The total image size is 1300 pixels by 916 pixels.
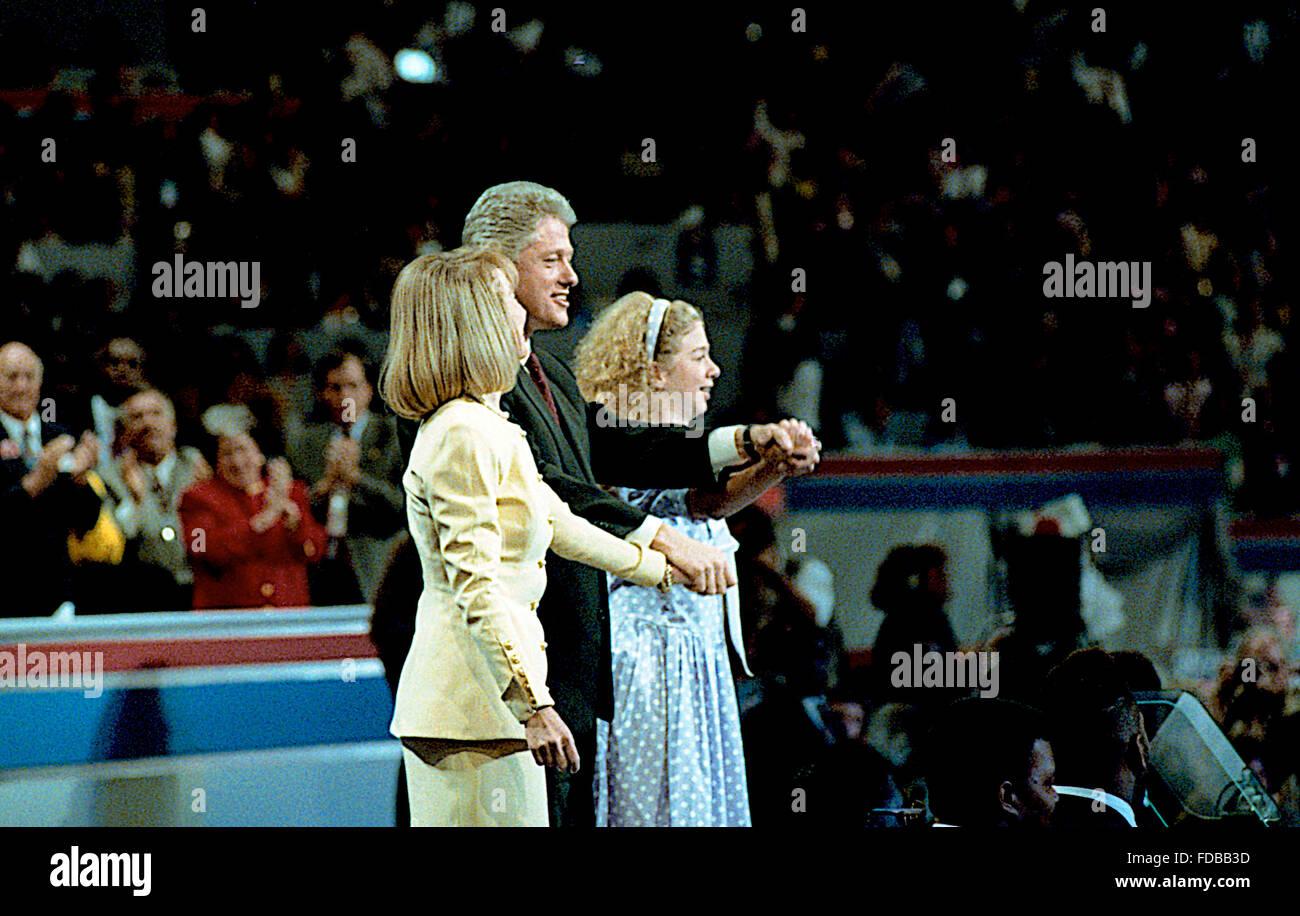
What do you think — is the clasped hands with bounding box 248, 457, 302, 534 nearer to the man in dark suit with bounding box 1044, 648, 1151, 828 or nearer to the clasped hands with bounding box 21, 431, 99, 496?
the clasped hands with bounding box 21, 431, 99, 496

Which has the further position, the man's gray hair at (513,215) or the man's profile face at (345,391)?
the man's profile face at (345,391)

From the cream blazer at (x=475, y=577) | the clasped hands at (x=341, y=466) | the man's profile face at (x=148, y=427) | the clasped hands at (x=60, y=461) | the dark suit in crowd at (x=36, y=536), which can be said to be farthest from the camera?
the clasped hands at (x=341, y=466)

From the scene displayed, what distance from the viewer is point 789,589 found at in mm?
4285

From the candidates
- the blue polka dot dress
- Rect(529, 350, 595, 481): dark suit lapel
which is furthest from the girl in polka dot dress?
Rect(529, 350, 595, 481): dark suit lapel

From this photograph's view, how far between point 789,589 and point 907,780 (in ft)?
1.84

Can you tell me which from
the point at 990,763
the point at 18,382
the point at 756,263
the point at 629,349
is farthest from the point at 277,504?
the point at 756,263

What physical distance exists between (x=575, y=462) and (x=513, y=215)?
1.44 ft

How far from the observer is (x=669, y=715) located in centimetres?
307

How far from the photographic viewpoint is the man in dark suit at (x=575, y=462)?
8.86 feet

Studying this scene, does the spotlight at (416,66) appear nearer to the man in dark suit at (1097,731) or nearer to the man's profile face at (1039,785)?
the man in dark suit at (1097,731)

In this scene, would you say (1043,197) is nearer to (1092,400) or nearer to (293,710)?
(1092,400)

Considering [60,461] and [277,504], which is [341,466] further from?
[60,461]

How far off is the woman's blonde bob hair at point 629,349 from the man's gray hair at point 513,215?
1.16 ft

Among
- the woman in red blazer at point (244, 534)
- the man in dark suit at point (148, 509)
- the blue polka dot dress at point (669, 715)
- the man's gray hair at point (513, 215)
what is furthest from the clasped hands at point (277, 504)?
the man's gray hair at point (513, 215)
